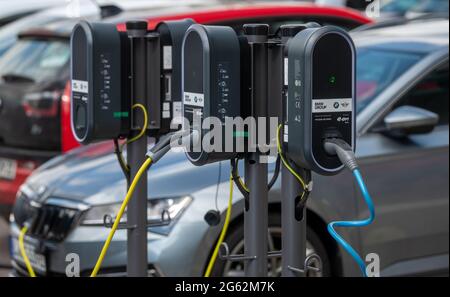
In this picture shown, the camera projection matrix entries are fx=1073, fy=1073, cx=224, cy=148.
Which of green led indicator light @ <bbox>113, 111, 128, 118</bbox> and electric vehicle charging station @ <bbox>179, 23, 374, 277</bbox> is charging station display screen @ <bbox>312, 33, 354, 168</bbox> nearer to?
electric vehicle charging station @ <bbox>179, 23, 374, 277</bbox>

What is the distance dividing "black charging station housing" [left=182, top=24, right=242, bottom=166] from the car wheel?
4.68ft

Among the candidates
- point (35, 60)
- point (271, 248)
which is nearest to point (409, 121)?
point (271, 248)

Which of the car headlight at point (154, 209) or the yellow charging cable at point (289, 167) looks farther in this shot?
the car headlight at point (154, 209)

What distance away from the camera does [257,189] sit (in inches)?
158

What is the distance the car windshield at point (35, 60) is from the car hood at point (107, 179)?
131 cm

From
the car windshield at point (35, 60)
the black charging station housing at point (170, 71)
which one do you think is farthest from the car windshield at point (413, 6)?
the black charging station housing at point (170, 71)

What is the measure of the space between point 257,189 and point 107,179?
1.65 meters

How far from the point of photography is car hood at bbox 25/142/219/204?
534 centimetres

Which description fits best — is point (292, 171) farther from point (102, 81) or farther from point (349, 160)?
point (102, 81)

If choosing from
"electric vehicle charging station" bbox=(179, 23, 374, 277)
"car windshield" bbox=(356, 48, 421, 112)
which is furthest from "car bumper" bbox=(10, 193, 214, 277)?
"car windshield" bbox=(356, 48, 421, 112)

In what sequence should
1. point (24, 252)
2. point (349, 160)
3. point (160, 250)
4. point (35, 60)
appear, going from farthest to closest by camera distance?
point (35, 60), point (24, 252), point (160, 250), point (349, 160)

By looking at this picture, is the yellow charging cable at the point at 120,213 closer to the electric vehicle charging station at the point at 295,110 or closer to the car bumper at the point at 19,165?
the electric vehicle charging station at the point at 295,110

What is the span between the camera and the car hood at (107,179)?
534 centimetres
